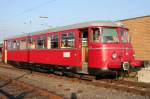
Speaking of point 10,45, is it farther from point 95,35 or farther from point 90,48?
point 95,35

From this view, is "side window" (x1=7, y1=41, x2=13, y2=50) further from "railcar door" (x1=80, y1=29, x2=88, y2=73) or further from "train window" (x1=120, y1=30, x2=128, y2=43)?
"train window" (x1=120, y1=30, x2=128, y2=43)

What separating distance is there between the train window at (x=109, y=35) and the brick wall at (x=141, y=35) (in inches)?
408

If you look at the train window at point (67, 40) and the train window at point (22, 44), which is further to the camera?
the train window at point (22, 44)

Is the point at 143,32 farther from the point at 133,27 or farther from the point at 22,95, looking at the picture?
the point at 22,95

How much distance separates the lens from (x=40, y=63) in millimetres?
20531

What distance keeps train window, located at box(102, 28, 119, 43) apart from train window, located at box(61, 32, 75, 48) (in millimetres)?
2161

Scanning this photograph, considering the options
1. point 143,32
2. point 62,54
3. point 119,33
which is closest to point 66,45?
point 62,54

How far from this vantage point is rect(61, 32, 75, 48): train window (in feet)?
52.5

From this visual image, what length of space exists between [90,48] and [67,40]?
7.70ft

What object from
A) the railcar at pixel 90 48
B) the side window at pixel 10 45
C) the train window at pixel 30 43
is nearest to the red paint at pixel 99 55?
the railcar at pixel 90 48

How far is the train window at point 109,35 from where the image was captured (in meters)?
14.4

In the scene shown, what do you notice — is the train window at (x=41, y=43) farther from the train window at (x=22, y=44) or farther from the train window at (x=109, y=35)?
the train window at (x=109, y=35)

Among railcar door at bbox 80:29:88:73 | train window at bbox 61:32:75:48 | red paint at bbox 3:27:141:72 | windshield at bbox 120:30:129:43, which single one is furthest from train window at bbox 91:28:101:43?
train window at bbox 61:32:75:48

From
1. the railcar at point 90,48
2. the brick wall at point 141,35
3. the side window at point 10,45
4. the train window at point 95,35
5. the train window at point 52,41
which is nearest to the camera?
the railcar at point 90,48
